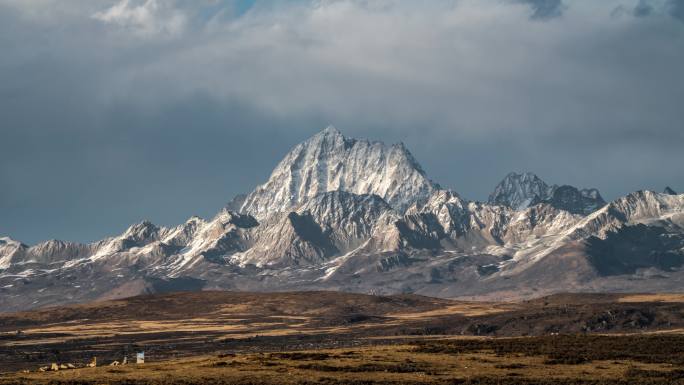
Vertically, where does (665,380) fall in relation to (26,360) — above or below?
below

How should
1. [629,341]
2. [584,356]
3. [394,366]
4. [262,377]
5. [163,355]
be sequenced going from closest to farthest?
[262,377]
[394,366]
[584,356]
[629,341]
[163,355]

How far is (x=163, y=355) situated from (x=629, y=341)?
88.0m

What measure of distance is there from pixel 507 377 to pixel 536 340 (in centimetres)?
5170

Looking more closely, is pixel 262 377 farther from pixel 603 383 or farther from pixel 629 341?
pixel 629 341

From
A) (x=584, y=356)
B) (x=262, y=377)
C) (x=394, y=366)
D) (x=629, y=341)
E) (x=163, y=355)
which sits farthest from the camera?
(x=163, y=355)

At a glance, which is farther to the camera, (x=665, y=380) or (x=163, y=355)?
(x=163, y=355)

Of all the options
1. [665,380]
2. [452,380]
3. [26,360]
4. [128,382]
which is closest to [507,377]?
[452,380]

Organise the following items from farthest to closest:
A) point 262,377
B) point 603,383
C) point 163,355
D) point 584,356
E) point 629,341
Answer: point 163,355 → point 629,341 → point 584,356 → point 262,377 → point 603,383

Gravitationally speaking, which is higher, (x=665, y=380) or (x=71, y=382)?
(x=71, y=382)

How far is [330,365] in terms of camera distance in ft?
376

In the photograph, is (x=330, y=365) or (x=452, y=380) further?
(x=330, y=365)

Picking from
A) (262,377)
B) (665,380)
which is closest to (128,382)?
(262,377)

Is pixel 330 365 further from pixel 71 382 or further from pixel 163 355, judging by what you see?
pixel 163 355

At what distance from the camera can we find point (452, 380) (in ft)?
327
